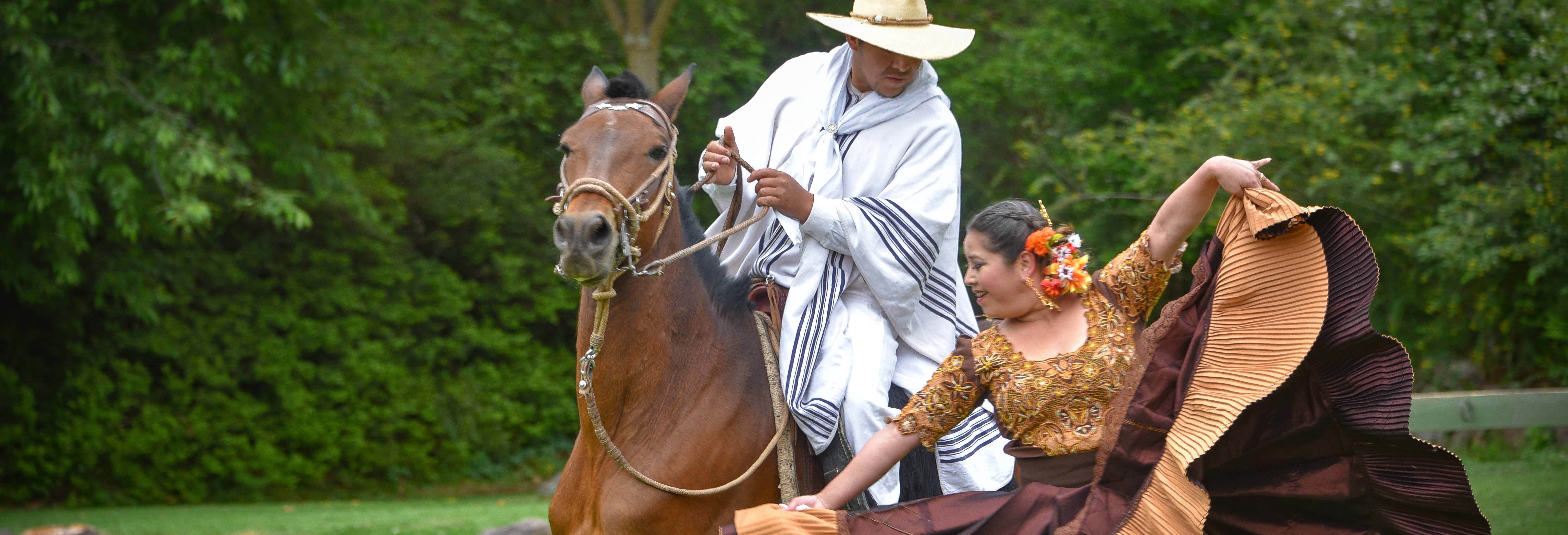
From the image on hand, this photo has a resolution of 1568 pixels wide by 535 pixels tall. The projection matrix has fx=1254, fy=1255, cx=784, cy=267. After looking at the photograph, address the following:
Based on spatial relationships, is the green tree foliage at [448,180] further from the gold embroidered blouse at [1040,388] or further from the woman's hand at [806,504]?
the gold embroidered blouse at [1040,388]

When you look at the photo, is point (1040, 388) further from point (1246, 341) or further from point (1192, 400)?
point (1246, 341)

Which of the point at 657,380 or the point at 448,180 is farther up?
the point at 657,380

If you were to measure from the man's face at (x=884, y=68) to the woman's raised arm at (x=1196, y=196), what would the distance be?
935 millimetres

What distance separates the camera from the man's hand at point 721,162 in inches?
141

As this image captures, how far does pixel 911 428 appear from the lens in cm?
293

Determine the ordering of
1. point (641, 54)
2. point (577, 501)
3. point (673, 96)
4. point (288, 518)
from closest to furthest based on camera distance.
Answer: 1. point (577, 501)
2. point (673, 96)
3. point (288, 518)
4. point (641, 54)

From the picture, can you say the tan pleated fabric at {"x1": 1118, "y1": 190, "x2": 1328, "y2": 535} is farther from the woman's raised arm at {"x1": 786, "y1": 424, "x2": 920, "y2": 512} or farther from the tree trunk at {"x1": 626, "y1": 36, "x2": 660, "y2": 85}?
the tree trunk at {"x1": 626, "y1": 36, "x2": 660, "y2": 85}

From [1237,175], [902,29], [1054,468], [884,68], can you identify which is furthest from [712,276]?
[1237,175]

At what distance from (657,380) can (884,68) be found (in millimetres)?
1152

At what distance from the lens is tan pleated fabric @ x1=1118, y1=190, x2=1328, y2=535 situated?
2.62 meters

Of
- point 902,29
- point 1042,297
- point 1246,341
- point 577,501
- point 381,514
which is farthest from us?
point 381,514

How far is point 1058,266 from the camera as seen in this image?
9.48ft

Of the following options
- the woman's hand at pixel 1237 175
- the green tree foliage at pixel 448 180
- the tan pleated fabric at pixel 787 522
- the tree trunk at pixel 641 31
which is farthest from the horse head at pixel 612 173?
the tree trunk at pixel 641 31

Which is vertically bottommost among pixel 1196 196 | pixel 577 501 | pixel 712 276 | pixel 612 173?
pixel 577 501
